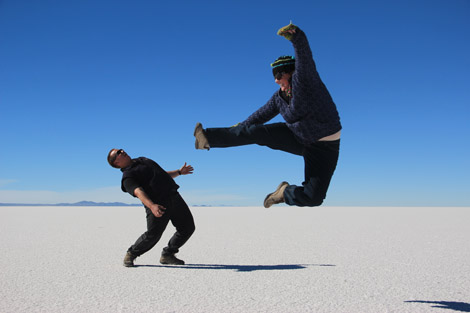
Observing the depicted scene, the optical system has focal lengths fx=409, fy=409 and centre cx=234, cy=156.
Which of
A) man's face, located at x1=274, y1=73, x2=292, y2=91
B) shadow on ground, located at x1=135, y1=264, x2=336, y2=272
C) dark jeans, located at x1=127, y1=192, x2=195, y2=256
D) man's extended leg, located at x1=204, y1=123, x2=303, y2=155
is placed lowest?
shadow on ground, located at x1=135, y1=264, x2=336, y2=272

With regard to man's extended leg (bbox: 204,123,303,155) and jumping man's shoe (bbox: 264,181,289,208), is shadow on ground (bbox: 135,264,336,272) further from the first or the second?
man's extended leg (bbox: 204,123,303,155)

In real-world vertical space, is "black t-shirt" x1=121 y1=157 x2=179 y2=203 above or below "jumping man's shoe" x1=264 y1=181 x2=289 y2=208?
above

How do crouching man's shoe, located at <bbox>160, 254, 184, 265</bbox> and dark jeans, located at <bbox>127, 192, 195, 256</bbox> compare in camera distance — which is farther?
crouching man's shoe, located at <bbox>160, 254, 184, 265</bbox>

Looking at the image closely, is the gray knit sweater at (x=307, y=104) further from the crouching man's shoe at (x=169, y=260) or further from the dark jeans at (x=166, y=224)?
the crouching man's shoe at (x=169, y=260)

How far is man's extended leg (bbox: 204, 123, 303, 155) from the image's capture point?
3631mm

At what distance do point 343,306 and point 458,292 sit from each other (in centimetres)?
181

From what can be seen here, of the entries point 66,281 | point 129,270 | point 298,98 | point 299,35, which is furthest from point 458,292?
point 66,281

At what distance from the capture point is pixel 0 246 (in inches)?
351

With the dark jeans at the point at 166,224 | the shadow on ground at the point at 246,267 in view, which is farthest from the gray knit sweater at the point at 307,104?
the shadow on ground at the point at 246,267

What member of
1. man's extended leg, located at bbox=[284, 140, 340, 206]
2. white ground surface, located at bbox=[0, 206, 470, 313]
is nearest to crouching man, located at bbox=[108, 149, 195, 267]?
white ground surface, located at bbox=[0, 206, 470, 313]

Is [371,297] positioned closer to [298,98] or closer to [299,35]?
[298,98]

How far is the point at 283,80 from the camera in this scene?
11.1 ft

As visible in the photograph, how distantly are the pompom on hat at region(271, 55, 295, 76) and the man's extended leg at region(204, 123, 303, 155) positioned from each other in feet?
1.75

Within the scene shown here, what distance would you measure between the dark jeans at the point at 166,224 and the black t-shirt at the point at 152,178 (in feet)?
0.42
